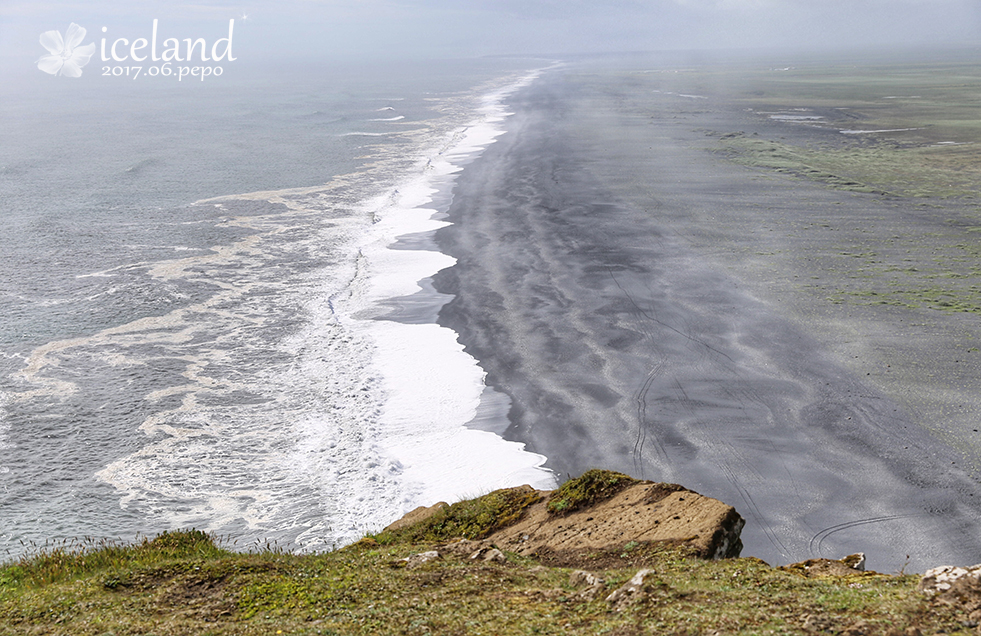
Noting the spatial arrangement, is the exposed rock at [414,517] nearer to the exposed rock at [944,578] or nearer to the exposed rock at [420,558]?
the exposed rock at [420,558]

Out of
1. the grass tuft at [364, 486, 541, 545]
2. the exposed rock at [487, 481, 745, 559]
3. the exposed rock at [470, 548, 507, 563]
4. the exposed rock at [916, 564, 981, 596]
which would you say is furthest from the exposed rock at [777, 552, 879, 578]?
the grass tuft at [364, 486, 541, 545]

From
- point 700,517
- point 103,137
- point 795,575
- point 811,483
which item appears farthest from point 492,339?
point 103,137

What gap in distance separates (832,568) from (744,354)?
12495 millimetres

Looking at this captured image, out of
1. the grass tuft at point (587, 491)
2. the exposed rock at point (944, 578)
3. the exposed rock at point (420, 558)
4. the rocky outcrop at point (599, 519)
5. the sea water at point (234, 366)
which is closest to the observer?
the exposed rock at point (944, 578)

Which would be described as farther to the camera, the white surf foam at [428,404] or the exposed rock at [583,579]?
the white surf foam at [428,404]

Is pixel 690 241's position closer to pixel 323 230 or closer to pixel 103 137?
pixel 323 230

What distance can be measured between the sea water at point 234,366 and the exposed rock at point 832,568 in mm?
7253

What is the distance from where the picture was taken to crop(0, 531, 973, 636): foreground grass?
683cm

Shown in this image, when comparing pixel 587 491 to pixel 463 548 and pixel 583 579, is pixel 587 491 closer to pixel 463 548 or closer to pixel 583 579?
pixel 463 548

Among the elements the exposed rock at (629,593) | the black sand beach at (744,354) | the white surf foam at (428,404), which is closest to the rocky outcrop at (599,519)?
the exposed rock at (629,593)

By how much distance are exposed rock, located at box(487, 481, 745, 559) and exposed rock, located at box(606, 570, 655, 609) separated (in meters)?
1.76

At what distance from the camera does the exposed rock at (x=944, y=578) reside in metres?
6.73

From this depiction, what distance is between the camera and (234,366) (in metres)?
21.7

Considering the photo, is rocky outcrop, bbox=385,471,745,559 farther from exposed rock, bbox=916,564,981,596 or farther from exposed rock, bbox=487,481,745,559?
exposed rock, bbox=916,564,981,596
